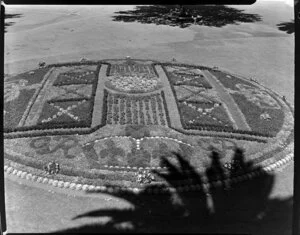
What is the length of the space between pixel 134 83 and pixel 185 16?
2728 centimetres

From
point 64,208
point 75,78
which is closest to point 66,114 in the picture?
point 75,78

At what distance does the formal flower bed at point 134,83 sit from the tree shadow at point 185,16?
21608 millimetres

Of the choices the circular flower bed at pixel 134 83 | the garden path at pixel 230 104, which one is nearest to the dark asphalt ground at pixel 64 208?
the garden path at pixel 230 104

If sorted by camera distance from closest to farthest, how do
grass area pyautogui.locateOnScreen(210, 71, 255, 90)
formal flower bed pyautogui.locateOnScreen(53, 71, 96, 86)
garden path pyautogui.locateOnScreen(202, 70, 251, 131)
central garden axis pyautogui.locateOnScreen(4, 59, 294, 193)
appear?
1. central garden axis pyautogui.locateOnScreen(4, 59, 294, 193)
2. garden path pyautogui.locateOnScreen(202, 70, 251, 131)
3. formal flower bed pyautogui.locateOnScreen(53, 71, 96, 86)
4. grass area pyautogui.locateOnScreen(210, 71, 255, 90)

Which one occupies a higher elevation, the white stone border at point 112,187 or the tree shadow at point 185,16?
the white stone border at point 112,187

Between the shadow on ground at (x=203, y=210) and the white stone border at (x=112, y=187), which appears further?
the white stone border at (x=112, y=187)

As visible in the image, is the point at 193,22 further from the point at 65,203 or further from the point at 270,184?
the point at 65,203

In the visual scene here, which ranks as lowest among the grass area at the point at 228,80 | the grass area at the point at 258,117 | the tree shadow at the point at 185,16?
the tree shadow at the point at 185,16

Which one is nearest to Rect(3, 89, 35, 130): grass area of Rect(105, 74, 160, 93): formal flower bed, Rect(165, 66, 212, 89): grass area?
Rect(105, 74, 160, 93): formal flower bed

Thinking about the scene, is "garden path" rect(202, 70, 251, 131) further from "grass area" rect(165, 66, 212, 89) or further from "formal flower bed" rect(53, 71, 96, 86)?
"formal flower bed" rect(53, 71, 96, 86)

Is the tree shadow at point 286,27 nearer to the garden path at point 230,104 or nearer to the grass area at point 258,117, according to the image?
the garden path at point 230,104

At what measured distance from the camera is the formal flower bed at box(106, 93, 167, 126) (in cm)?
2026

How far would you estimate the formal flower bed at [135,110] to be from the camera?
66.5 feet

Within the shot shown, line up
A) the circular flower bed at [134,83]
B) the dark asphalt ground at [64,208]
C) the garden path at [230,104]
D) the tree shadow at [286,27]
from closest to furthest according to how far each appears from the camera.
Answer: the dark asphalt ground at [64,208] < the garden path at [230,104] < the circular flower bed at [134,83] < the tree shadow at [286,27]
